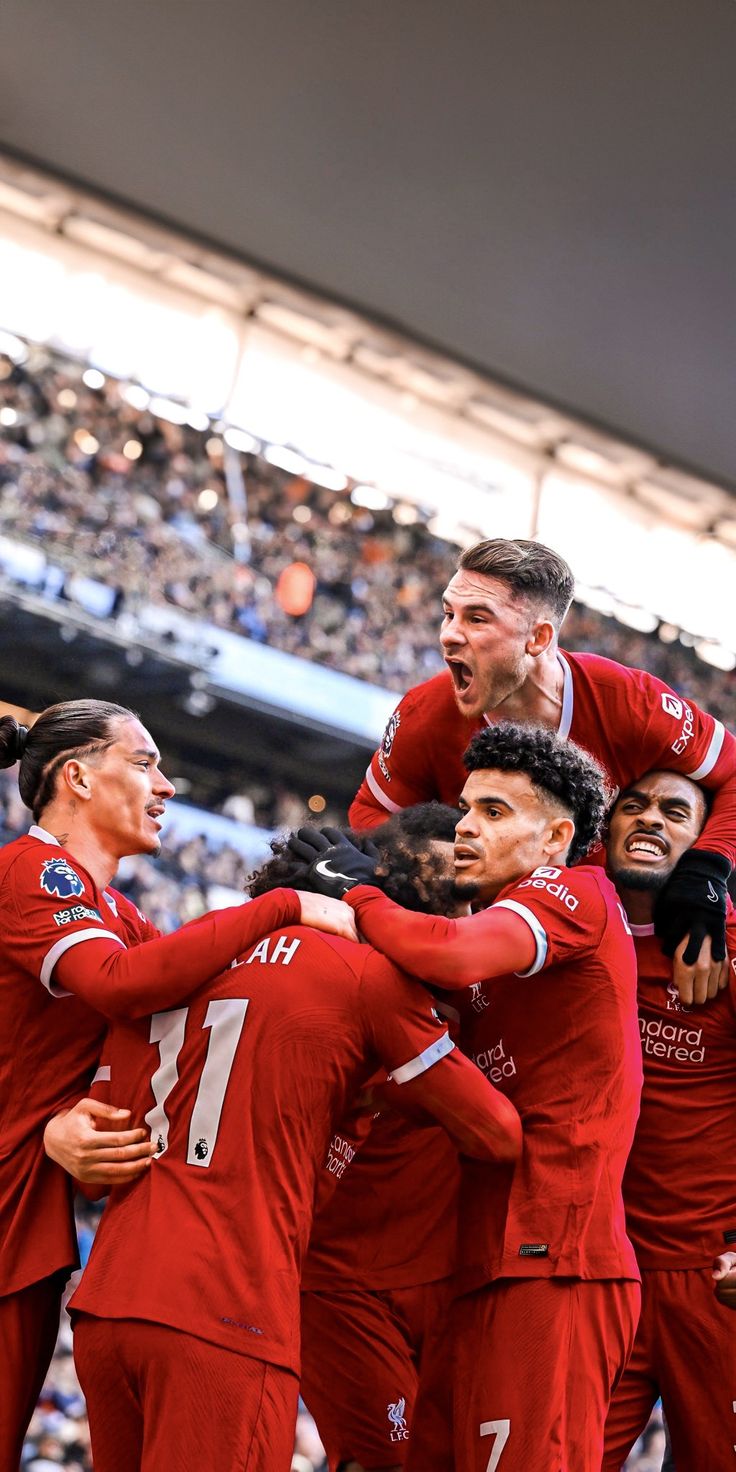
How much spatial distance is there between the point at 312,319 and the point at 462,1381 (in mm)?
10753

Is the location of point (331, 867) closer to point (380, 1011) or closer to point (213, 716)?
point (380, 1011)

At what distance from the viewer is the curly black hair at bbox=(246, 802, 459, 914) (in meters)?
2.86

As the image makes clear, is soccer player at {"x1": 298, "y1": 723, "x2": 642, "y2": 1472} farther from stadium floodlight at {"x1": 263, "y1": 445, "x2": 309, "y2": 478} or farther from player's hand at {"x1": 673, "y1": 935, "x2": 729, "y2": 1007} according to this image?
stadium floodlight at {"x1": 263, "y1": 445, "x2": 309, "y2": 478}

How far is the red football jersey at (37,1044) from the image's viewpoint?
113 inches

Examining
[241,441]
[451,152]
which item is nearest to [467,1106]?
[451,152]

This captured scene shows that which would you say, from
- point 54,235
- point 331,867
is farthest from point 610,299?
point 331,867

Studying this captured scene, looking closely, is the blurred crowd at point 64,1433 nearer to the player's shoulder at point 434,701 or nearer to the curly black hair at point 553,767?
the player's shoulder at point 434,701

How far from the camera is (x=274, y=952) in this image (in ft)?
8.38

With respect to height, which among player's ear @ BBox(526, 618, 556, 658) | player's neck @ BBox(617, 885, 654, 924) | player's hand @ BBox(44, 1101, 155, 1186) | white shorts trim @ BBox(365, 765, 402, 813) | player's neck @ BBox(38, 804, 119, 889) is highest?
player's ear @ BBox(526, 618, 556, 658)

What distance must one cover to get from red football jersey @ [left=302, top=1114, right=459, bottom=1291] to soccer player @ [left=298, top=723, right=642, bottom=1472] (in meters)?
0.53

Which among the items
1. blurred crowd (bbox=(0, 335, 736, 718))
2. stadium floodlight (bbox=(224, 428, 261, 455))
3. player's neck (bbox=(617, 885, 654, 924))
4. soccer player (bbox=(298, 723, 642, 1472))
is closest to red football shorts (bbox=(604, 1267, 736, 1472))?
soccer player (bbox=(298, 723, 642, 1472))

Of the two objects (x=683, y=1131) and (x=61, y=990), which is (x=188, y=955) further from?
(x=683, y=1131)

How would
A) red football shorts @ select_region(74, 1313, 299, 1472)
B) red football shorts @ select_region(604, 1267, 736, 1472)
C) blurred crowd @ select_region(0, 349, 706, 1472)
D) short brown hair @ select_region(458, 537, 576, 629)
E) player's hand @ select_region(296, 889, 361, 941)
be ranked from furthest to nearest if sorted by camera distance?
1. blurred crowd @ select_region(0, 349, 706, 1472)
2. short brown hair @ select_region(458, 537, 576, 629)
3. red football shorts @ select_region(604, 1267, 736, 1472)
4. player's hand @ select_region(296, 889, 361, 941)
5. red football shorts @ select_region(74, 1313, 299, 1472)

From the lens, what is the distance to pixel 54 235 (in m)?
11.7
